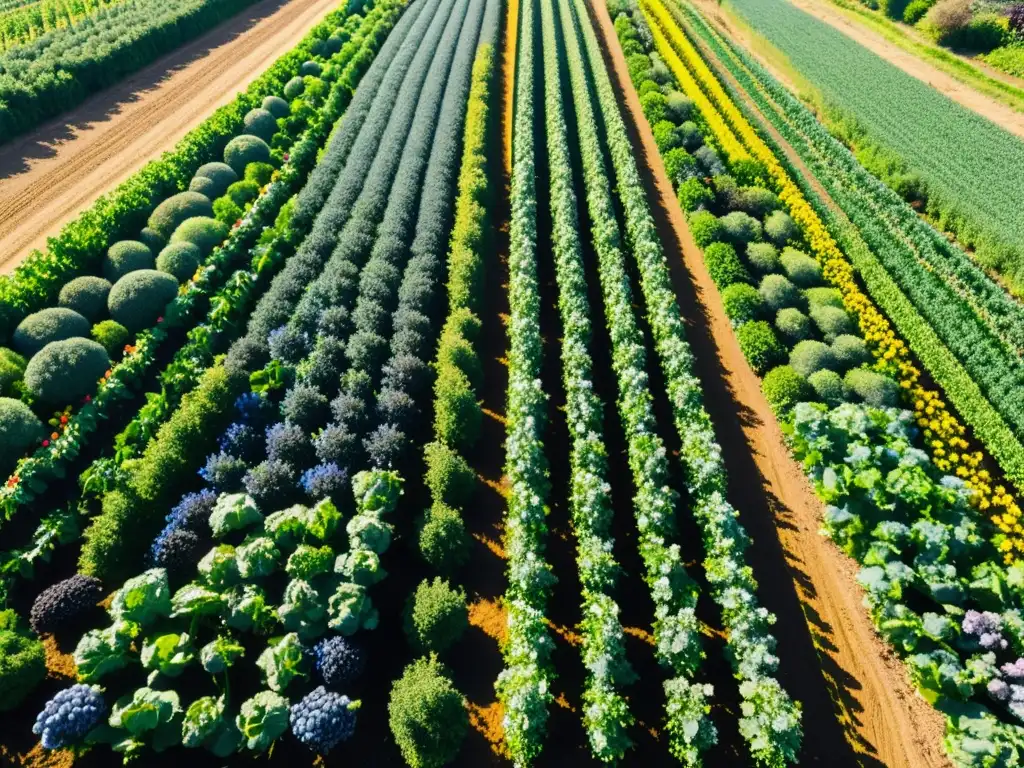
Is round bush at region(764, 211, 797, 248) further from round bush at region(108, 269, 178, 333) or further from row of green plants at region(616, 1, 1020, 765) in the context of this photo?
round bush at region(108, 269, 178, 333)

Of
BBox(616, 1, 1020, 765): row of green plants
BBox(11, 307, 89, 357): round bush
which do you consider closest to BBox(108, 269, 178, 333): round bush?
BBox(11, 307, 89, 357): round bush

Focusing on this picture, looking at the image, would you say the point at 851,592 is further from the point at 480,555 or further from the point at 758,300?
the point at 758,300

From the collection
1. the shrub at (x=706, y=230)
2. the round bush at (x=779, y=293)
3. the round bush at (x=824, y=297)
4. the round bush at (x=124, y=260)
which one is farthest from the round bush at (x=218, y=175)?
the round bush at (x=824, y=297)

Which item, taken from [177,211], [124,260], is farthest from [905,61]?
[124,260]

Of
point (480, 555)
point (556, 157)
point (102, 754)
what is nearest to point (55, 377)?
point (102, 754)

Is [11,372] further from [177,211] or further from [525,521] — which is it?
[525,521]
